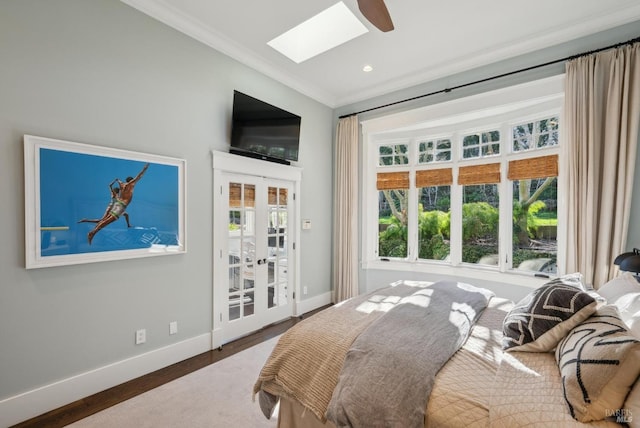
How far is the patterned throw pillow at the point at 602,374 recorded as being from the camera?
3.36ft

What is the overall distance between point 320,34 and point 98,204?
279cm

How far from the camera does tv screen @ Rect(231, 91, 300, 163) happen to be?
125 inches

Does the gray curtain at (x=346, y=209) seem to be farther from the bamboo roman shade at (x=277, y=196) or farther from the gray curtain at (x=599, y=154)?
the gray curtain at (x=599, y=154)

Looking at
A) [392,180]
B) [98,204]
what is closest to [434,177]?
[392,180]

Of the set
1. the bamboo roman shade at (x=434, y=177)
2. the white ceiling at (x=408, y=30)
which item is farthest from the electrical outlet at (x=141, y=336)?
the bamboo roman shade at (x=434, y=177)

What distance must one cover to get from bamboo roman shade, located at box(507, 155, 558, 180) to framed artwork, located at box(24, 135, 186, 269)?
374 centimetres

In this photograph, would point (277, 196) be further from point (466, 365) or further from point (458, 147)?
point (466, 365)

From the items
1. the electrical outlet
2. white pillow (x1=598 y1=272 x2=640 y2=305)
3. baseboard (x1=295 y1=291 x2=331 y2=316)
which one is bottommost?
baseboard (x1=295 y1=291 x2=331 y2=316)

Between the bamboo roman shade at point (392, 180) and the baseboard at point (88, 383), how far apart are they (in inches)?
126

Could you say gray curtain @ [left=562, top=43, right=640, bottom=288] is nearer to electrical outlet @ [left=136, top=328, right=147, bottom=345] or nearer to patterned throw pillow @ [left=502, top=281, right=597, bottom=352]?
patterned throw pillow @ [left=502, top=281, right=597, bottom=352]

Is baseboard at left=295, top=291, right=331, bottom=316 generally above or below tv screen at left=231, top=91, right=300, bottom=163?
below

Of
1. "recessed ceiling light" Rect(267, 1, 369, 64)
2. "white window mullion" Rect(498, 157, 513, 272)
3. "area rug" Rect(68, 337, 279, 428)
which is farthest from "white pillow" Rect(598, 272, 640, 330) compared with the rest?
"recessed ceiling light" Rect(267, 1, 369, 64)

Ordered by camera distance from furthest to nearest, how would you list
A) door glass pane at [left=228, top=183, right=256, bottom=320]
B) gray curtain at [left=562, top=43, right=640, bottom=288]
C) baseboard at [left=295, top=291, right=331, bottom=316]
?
1. baseboard at [left=295, top=291, right=331, bottom=316]
2. door glass pane at [left=228, top=183, right=256, bottom=320]
3. gray curtain at [left=562, top=43, right=640, bottom=288]

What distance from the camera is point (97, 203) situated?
227 cm
